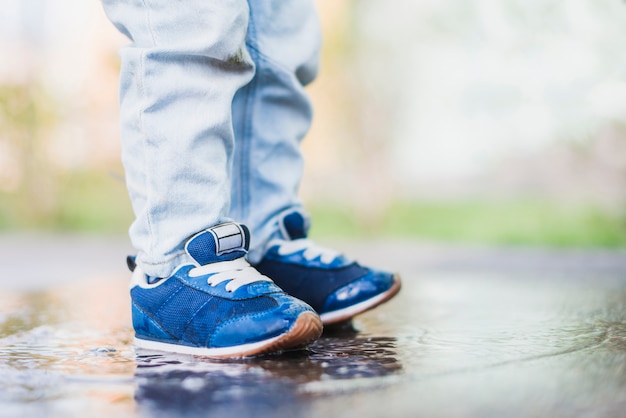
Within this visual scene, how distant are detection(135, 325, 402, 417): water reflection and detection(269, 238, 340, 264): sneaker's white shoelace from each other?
Answer: 0.68 feet

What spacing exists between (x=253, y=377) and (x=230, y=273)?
22 cm

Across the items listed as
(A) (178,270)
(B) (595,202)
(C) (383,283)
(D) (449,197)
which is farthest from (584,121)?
(A) (178,270)

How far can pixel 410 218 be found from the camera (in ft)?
16.2

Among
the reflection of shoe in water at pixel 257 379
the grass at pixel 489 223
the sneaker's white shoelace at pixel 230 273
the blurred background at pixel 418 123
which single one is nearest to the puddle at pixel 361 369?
the reflection of shoe in water at pixel 257 379

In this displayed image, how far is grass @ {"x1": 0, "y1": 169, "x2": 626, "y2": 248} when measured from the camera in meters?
4.31

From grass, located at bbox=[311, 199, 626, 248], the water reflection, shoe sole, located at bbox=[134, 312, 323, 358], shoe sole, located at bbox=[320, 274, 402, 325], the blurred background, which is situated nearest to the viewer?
the water reflection

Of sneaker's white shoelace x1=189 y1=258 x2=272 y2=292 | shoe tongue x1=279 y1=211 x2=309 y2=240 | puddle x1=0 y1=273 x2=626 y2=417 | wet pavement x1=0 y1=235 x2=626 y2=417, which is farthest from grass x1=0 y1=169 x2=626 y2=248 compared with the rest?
sneaker's white shoelace x1=189 y1=258 x2=272 y2=292

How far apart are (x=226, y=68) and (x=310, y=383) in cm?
50

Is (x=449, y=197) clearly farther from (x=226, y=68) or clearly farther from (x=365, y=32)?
(x=226, y=68)

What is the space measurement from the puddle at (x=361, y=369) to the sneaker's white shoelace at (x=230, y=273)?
109 mm

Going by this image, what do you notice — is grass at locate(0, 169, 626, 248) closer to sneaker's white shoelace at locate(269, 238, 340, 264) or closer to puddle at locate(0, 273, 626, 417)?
puddle at locate(0, 273, 626, 417)

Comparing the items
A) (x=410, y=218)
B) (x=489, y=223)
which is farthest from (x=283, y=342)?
(x=410, y=218)

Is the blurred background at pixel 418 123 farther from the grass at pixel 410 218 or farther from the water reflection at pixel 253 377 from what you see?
the water reflection at pixel 253 377

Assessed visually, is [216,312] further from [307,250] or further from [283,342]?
[307,250]
